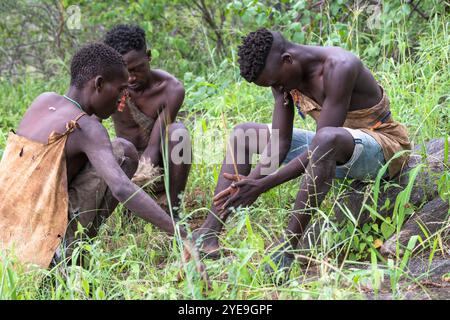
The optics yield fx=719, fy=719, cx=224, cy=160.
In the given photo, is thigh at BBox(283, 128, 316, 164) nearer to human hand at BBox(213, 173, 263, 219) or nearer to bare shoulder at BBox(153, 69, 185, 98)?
human hand at BBox(213, 173, 263, 219)

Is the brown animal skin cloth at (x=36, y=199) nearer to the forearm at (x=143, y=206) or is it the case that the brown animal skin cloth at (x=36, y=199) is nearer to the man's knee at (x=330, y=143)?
the forearm at (x=143, y=206)

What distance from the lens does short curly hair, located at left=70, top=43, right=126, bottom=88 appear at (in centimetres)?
324

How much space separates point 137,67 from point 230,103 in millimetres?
1191

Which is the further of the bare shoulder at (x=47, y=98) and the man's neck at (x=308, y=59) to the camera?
the man's neck at (x=308, y=59)

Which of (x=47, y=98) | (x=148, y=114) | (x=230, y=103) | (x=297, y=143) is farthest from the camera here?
(x=230, y=103)

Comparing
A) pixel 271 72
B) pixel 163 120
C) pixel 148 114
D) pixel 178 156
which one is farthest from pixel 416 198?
pixel 148 114

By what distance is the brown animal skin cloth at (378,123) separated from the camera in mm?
3624

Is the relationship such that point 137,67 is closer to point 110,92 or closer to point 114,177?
point 110,92

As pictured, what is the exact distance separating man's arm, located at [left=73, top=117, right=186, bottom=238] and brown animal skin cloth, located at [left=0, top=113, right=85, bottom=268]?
70mm

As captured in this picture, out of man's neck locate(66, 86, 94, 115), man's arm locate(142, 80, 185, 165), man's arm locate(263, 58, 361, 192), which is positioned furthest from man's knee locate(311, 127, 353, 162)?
man's arm locate(142, 80, 185, 165)

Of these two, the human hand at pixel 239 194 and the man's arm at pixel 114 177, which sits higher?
the man's arm at pixel 114 177

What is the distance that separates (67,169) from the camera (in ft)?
10.6

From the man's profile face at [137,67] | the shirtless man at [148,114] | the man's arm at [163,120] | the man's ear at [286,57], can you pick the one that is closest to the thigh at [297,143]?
the man's ear at [286,57]
